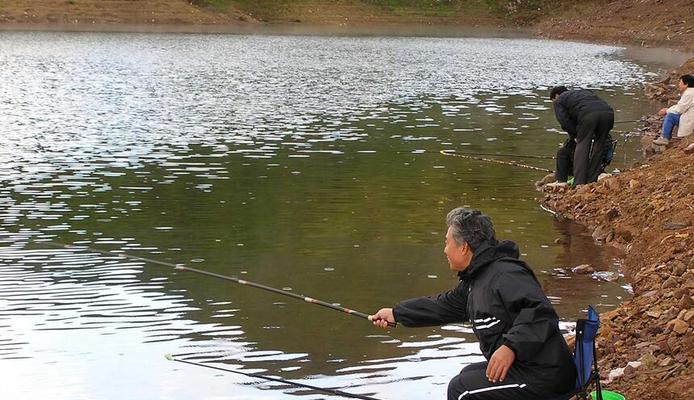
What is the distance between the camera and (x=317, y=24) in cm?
10600

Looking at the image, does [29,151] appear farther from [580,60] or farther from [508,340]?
[580,60]

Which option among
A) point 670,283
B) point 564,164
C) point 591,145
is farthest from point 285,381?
point 564,164

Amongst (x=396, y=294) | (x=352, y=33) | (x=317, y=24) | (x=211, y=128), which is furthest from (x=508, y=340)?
(x=317, y=24)

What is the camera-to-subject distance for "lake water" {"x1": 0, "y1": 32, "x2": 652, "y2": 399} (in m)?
9.75

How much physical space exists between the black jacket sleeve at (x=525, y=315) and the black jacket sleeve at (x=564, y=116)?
1080cm

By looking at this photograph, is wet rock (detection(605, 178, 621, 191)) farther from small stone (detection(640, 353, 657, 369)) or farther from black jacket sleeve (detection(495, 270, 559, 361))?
black jacket sleeve (detection(495, 270, 559, 361))

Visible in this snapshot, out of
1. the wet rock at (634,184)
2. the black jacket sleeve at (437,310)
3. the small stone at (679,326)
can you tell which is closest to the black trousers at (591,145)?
the wet rock at (634,184)

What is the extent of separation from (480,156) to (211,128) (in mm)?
7302

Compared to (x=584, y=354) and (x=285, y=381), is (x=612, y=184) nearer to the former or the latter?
(x=285, y=381)

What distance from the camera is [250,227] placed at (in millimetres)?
15477

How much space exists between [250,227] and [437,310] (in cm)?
862

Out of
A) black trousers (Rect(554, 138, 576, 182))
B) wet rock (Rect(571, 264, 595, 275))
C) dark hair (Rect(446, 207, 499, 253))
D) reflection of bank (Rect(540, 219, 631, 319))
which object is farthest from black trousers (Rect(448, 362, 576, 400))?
black trousers (Rect(554, 138, 576, 182))

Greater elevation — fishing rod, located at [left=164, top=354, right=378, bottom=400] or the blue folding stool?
the blue folding stool

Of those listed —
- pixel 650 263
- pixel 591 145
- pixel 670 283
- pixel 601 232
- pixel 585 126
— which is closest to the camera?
pixel 670 283
